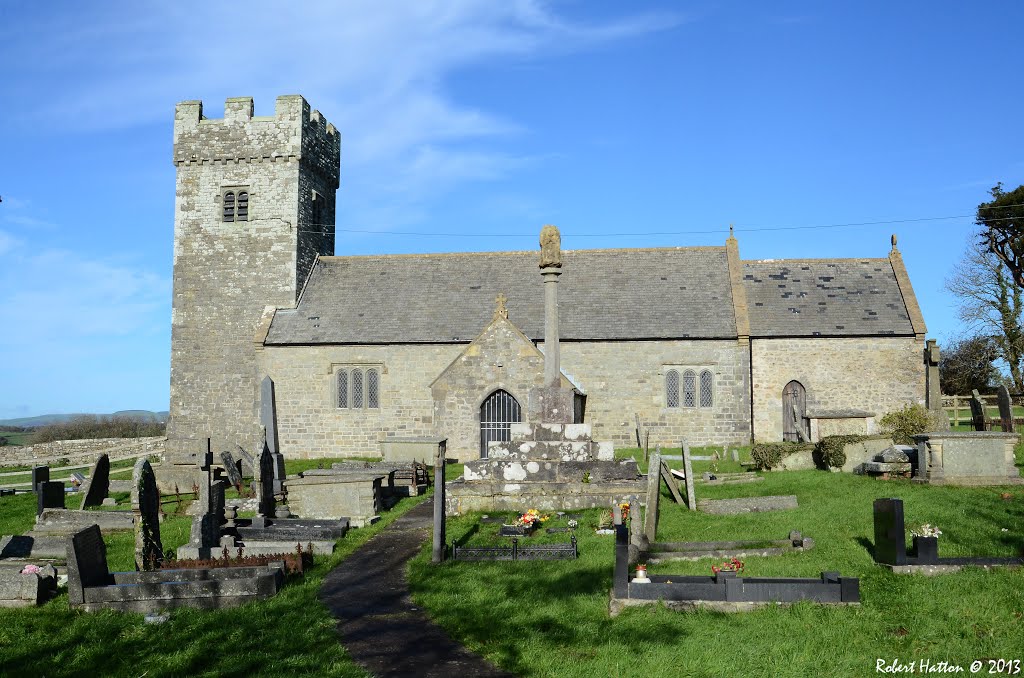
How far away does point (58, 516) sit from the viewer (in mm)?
16312

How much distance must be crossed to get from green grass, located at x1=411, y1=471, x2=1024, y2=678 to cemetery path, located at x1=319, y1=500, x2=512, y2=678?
232 mm

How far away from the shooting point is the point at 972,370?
45.0 metres

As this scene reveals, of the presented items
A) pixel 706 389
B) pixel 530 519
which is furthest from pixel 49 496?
pixel 706 389

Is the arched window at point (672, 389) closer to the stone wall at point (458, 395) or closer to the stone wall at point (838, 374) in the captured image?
the stone wall at point (458, 395)

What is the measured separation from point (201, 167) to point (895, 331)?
27.9 metres

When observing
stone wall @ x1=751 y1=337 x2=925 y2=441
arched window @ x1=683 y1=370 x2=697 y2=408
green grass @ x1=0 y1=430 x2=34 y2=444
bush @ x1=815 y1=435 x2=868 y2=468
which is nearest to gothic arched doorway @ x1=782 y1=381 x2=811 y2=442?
stone wall @ x1=751 y1=337 x2=925 y2=441

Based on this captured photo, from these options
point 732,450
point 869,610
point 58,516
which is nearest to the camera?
point 869,610

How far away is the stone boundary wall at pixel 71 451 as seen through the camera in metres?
33.6

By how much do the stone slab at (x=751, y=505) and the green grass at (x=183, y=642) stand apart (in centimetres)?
729

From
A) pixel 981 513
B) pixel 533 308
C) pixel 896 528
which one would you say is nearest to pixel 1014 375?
pixel 533 308

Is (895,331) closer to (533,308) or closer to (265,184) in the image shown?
(533,308)

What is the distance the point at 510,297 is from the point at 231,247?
1183cm

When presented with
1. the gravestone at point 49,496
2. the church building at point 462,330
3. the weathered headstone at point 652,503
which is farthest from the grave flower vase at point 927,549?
the church building at point 462,330

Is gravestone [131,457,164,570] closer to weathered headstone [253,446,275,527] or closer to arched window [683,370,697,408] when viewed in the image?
weathered headstone [253,446,275,527]
